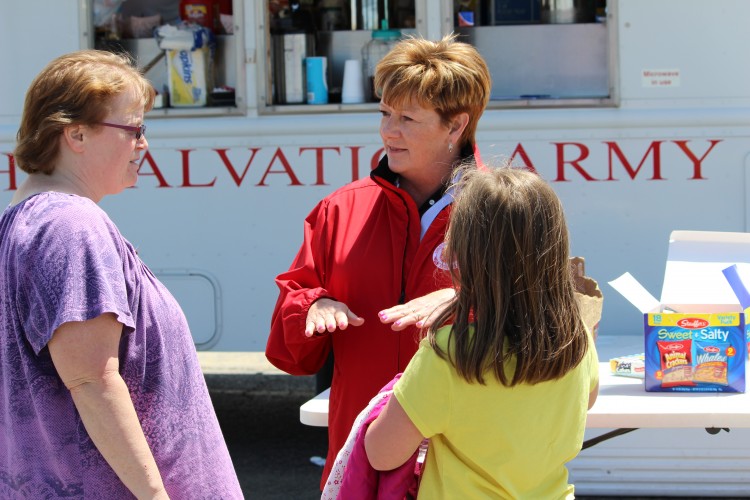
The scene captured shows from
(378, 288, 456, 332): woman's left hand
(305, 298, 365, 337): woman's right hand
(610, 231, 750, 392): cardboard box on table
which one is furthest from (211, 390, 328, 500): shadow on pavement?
(378, 288, 456, 332): woman's left hand

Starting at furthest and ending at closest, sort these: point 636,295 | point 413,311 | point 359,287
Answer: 1. point 636,295
2. point 359,287
3. point 413,311

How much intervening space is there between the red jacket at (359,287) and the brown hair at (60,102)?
24.5 inches

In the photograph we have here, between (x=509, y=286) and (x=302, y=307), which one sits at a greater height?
(x=509, y=286)

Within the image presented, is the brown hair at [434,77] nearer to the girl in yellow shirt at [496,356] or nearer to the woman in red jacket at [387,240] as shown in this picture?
the woman in red jacket at [387,240]

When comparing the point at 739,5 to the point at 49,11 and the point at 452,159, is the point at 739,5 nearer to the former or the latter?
the point at 452,159

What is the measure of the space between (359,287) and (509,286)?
1.97 ft

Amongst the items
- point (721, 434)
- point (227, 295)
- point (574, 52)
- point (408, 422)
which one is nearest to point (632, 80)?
point (574, 52)

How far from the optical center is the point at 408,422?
1536mm

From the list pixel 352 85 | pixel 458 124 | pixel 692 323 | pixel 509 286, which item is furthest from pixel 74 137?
pixel 352 85

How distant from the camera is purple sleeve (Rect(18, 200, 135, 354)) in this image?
4.79 feet

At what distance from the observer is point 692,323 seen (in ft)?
7.54

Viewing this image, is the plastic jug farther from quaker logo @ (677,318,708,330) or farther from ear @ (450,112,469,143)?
quaker logo @ (677,318,708,330)

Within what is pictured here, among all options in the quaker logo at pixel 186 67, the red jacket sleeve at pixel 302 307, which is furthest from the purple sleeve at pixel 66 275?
the quaker logo at pixel 186 67

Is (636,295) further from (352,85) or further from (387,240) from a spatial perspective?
(352,85)
